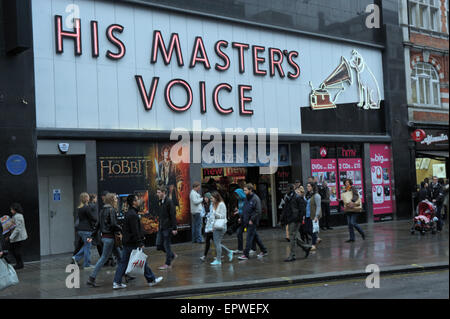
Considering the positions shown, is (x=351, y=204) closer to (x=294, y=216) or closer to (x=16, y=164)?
(x=294, y=216)

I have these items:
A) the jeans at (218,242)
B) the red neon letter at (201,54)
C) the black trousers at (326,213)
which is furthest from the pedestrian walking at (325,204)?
the jeans at (218,242)

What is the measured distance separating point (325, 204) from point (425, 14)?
1131cm

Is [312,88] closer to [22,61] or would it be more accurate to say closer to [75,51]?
[75,51]

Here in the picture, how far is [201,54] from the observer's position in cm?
1670

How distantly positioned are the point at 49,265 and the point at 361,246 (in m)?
8.28

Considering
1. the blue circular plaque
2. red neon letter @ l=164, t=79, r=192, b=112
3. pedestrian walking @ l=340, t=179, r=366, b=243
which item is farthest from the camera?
red neon letter @ l=164, t=79, r=192, b=112

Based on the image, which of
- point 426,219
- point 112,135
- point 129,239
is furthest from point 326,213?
point 129,239

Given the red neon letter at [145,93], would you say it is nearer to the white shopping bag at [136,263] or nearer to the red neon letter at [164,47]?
the red neon letter at [164,47]

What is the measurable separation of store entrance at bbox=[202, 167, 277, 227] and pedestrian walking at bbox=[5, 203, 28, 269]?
7.30 metres

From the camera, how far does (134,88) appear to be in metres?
15.2

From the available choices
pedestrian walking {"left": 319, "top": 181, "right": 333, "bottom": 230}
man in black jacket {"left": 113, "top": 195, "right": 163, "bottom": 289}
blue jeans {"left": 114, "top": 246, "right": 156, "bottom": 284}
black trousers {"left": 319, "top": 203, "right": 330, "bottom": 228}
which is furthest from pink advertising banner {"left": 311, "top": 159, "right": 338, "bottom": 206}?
man in black jacket {"left": 113, "top": 195, "right": 163, "bottom": 289}

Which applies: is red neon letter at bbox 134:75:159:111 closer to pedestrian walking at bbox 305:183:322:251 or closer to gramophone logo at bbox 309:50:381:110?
pedestrian walking at bbox 305:183:322:251

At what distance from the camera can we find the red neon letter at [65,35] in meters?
13.9

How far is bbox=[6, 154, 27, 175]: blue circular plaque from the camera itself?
1291cm
